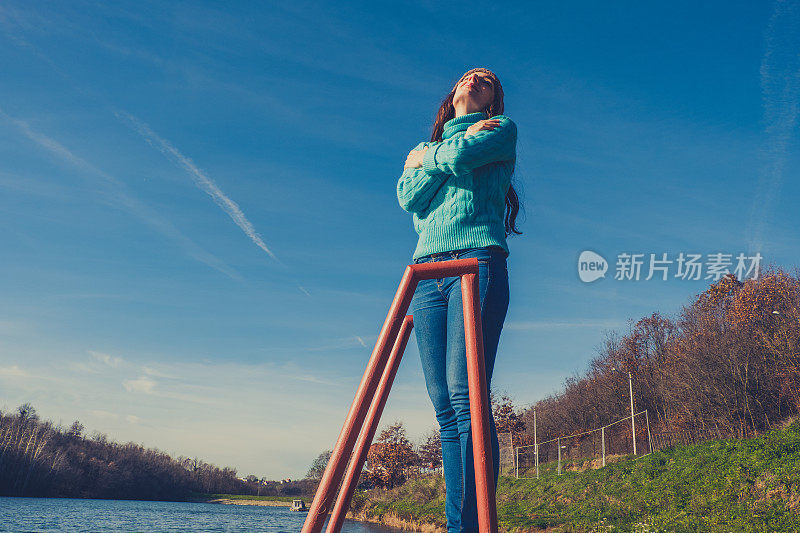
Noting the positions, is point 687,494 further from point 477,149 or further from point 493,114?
point 477,149

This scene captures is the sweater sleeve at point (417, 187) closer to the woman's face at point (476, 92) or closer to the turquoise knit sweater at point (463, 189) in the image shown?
the turquoise knit sweater at point (463, 189)

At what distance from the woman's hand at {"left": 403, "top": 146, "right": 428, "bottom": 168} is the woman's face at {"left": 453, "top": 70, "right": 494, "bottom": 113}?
0.38 meters

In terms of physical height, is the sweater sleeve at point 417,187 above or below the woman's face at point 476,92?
below

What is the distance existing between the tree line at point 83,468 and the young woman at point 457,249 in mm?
99309

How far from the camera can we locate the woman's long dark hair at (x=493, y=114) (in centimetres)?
297

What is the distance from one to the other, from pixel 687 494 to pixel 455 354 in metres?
16.4

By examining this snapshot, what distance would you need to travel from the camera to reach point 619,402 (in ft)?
143

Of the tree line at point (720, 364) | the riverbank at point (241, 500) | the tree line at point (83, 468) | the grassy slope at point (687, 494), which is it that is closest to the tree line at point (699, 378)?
the tree line at point (720, 364)

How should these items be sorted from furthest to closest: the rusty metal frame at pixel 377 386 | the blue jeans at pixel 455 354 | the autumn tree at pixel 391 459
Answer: the autumn tree at pixel 391 459 < the blue jeans at pixel 455 354 < the rusty metal frame at pixel 377 386

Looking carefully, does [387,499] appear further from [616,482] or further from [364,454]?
[364,454]

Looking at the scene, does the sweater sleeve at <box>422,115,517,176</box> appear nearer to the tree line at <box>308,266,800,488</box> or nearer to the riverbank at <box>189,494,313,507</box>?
the tree line at <box>308,266,800,488</box>

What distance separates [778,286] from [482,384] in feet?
126

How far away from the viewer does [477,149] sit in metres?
2.40

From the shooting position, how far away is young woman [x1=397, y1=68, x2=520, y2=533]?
222 centimetres
